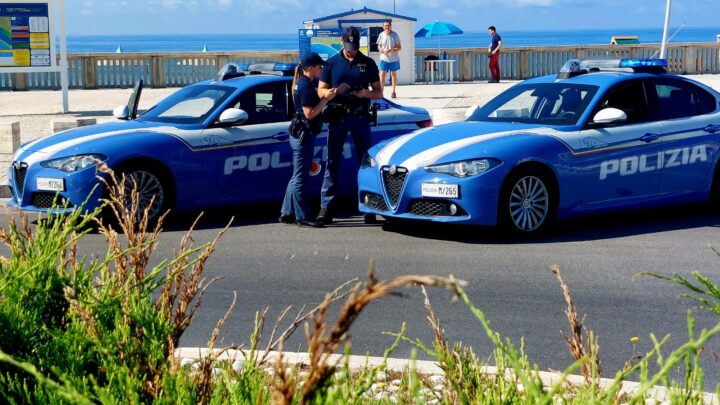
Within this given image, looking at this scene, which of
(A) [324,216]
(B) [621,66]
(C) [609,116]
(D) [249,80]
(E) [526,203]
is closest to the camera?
(E) [526,203]

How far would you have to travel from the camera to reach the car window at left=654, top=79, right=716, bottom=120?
11008 millimetres

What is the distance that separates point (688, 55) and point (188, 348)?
28277 millimetres

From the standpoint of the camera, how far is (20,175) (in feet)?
35.3

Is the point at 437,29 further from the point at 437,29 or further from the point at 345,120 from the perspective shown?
the point at 345,120

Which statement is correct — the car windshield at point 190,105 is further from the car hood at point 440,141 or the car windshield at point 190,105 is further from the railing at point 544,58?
the railing at point 544,58

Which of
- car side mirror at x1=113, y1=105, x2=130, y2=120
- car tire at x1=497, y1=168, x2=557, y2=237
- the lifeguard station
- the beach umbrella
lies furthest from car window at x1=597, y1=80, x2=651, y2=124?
the beach umbrella

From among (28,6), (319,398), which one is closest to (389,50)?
(28,6)

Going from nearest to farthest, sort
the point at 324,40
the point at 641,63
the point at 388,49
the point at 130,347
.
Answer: the point at 130,347 < the point at 641,63 < the point at 388,49 < the point at 324,40

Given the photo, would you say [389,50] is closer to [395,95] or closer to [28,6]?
[395,95]

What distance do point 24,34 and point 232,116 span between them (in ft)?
39.3

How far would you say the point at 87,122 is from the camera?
14961 mm

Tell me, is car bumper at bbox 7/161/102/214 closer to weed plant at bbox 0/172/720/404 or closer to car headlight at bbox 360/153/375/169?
car headlight at bbox 360/153/375/169

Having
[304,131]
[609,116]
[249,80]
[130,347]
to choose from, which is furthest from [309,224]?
[130,347]

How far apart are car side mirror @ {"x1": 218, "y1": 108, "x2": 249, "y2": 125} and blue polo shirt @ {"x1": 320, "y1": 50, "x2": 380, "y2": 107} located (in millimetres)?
834
